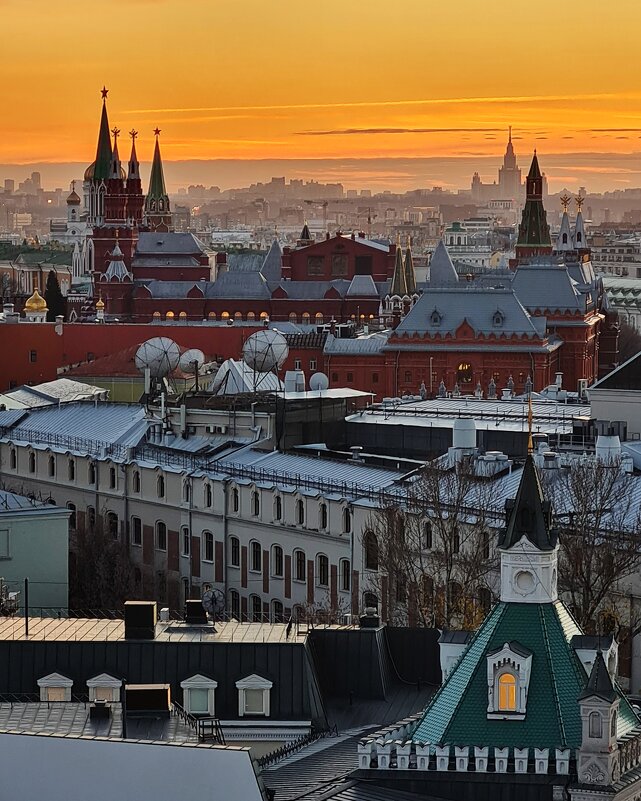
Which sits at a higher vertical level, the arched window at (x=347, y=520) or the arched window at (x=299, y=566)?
the arched window at (x=347, y=520)

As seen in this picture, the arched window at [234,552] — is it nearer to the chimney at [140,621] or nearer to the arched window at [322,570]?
the arched window at [322,570]

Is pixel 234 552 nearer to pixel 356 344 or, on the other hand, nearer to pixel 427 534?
pixel 427 534

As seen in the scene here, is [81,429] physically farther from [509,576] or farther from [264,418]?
[509,576]

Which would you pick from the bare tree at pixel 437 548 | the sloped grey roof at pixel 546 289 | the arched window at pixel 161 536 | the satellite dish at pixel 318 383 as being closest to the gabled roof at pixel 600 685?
the bare tree at pixel 437 548

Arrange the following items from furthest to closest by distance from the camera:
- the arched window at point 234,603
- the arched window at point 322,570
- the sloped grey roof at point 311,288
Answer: the sloped grey roof at point 311,288 < the arched window at point 234,603 < the arched window at point 322,570

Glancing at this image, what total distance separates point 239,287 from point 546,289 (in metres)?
32.2

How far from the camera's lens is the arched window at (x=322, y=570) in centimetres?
6756

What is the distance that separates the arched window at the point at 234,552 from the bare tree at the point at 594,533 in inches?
427

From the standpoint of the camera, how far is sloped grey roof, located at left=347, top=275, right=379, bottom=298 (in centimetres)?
15725

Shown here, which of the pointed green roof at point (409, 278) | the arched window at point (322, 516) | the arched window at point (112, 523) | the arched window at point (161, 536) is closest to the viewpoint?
the arched window at point (322, 516)

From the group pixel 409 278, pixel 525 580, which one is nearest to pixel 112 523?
pixel 525 580

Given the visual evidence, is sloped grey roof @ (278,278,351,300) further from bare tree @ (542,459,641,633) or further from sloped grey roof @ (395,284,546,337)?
bare tree @ (542,459,641,633)

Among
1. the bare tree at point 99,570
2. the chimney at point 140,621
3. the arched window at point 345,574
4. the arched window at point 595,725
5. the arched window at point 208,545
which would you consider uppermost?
the arched window at point 595,725

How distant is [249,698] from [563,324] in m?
87.3
